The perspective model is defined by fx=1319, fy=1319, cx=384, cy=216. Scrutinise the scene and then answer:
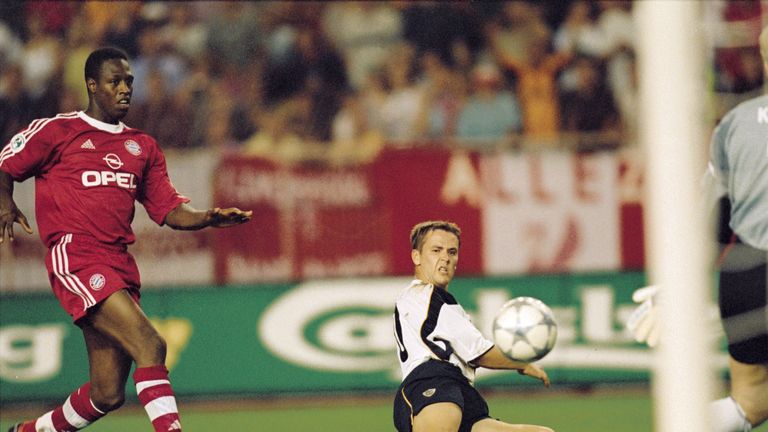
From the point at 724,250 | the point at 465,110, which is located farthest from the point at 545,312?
the point at 465,110

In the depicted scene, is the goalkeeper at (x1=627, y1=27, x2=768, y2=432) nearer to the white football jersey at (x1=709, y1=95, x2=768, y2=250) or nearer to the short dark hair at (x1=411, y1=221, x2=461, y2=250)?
the white football jersey at (x1=709, y1=95, x2=768, y2=250)

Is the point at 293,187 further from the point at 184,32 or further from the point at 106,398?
the point at 106,398

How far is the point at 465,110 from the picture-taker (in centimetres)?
1205

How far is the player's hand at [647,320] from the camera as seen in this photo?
543cm

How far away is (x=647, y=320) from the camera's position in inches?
215

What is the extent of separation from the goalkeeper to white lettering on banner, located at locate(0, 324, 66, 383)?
239 inches

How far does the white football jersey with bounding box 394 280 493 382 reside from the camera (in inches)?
231

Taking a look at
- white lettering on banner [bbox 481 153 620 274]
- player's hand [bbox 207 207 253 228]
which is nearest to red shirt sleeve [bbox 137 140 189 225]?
player's hand [bbox 207 207 253 228]

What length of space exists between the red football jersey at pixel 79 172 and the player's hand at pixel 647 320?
2554 mm

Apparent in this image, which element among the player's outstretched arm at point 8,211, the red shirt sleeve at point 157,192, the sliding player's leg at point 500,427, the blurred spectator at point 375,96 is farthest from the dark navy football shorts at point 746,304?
the blurred spectator at point 375,96

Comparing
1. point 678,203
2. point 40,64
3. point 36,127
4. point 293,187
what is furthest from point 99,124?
point 40,64

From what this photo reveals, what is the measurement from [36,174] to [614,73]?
23.9ft

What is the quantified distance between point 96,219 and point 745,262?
3.05 m

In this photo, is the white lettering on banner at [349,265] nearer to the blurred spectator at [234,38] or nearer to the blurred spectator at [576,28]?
the blurred spectator at [234,38]
